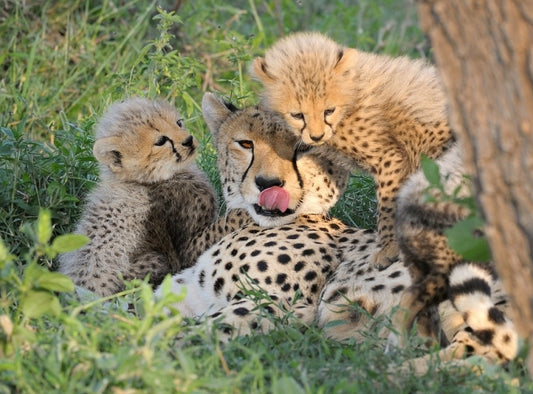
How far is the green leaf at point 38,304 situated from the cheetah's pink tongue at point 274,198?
1243 mm

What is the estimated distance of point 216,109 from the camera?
3.99 m

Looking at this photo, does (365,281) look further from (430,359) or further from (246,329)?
(430,359)

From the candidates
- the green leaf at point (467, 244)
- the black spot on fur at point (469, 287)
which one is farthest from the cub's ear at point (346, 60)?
the green leaf at point (467, 244)

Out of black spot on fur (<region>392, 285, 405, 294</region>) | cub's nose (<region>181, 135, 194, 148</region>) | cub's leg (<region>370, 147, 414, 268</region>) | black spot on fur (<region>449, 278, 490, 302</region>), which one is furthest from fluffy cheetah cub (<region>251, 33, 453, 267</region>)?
black spot on fur (<region>449, 278, 490, 302</region>)

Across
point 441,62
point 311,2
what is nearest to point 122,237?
point 441,62

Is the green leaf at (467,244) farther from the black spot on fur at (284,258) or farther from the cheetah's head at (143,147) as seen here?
the cheetah's head at (143,147)

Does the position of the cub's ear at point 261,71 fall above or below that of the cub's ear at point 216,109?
above

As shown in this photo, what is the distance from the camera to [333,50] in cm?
362

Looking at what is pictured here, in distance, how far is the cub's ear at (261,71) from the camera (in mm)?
3604

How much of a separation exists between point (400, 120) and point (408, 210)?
719mm

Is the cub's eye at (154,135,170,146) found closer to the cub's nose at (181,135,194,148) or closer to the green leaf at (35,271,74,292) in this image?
the cub's nose at (181,135,194,148)

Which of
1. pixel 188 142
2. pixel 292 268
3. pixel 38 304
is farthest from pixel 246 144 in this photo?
pixel 38 304

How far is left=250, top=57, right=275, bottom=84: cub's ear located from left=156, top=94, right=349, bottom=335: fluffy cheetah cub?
0.15 m

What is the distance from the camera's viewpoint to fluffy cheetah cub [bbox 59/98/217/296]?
12.5ft
